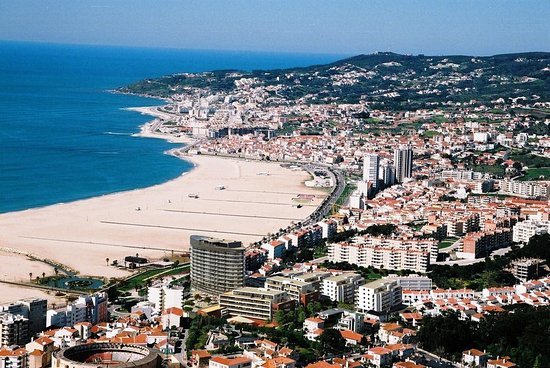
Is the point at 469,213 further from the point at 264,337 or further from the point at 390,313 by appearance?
the point at 264,337

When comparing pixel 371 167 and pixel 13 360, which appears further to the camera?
pixel 371 167

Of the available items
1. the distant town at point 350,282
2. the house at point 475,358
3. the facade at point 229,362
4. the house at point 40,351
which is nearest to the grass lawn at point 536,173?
the distant town at point 350,282

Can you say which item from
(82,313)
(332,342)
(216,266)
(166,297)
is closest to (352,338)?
(332,342)

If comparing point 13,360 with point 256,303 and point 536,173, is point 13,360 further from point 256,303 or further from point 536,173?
point 536,173

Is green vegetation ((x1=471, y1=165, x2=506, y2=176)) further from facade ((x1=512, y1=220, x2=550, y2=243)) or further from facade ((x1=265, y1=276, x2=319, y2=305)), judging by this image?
facade ((x1=265, y1=276, x2=319, y2=305))

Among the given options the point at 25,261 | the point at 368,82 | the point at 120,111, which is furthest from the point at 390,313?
the point at 368,82

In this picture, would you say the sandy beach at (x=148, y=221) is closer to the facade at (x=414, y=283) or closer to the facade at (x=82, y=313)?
the facade at (x=82, y=313)
